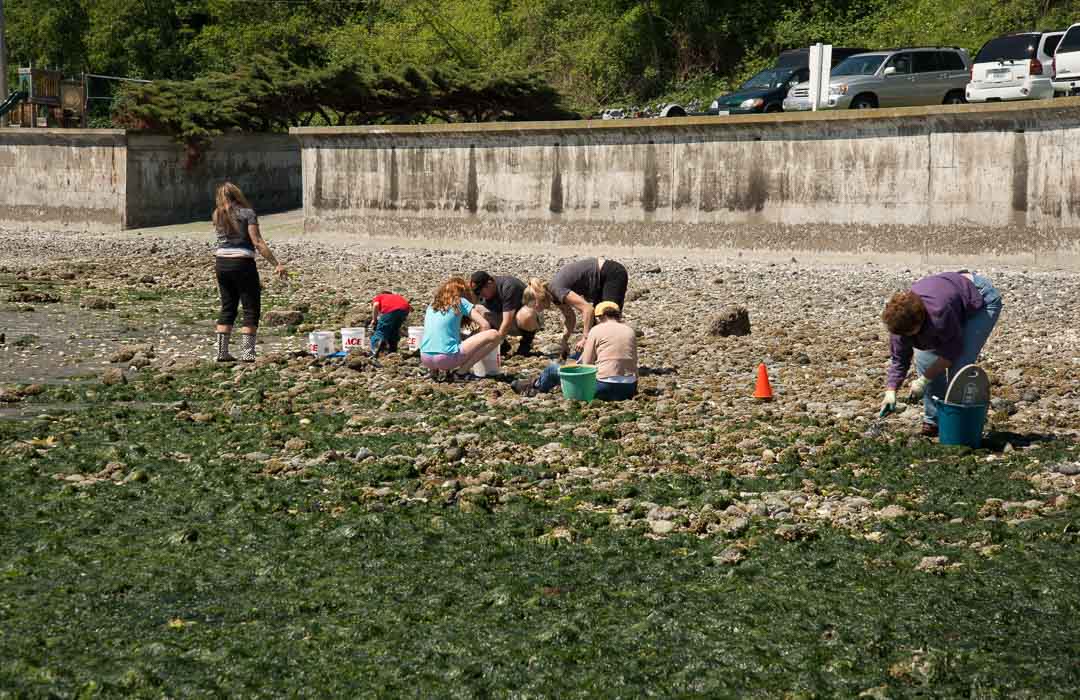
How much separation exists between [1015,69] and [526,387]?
700 inches

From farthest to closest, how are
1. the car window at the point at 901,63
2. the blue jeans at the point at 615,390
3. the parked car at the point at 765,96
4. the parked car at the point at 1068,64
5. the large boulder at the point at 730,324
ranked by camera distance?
the parked car at the point at 765,96 → the car window at the point at 901,63 → the parked car at the point at 1068,64 → the large boulder at the point at 730,324 → the blue jeans at the point at 615,390

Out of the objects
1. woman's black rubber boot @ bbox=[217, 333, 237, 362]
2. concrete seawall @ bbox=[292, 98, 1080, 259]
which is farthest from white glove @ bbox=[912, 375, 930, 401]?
concrete seawall @ bbox=[292, 98, 1080, 259]

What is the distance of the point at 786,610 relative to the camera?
6.80m

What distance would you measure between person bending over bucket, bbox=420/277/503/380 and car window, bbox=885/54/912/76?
1856cm

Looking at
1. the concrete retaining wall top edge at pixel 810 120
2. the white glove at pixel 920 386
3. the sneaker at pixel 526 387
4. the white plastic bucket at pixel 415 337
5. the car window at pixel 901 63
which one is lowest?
the sneaker at pixel 526 387

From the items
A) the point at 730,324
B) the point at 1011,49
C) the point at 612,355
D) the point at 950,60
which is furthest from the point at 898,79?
the point at 612,355

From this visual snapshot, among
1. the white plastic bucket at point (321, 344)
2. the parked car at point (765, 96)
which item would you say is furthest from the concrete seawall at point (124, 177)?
the white plastic bucket at point (321, 344)

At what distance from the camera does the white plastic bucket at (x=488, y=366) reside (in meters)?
13.6

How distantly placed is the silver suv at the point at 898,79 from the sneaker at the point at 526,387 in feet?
57.7

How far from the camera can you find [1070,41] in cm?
2678

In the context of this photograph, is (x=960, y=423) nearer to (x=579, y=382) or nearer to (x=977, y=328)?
(x=977, y=328)

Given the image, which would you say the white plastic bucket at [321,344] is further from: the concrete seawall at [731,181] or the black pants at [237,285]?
the concrete seawall at [731,181]

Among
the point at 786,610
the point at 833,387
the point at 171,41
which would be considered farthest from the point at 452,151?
the point at 171,41

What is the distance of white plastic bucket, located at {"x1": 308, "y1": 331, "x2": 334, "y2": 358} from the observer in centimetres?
1462
